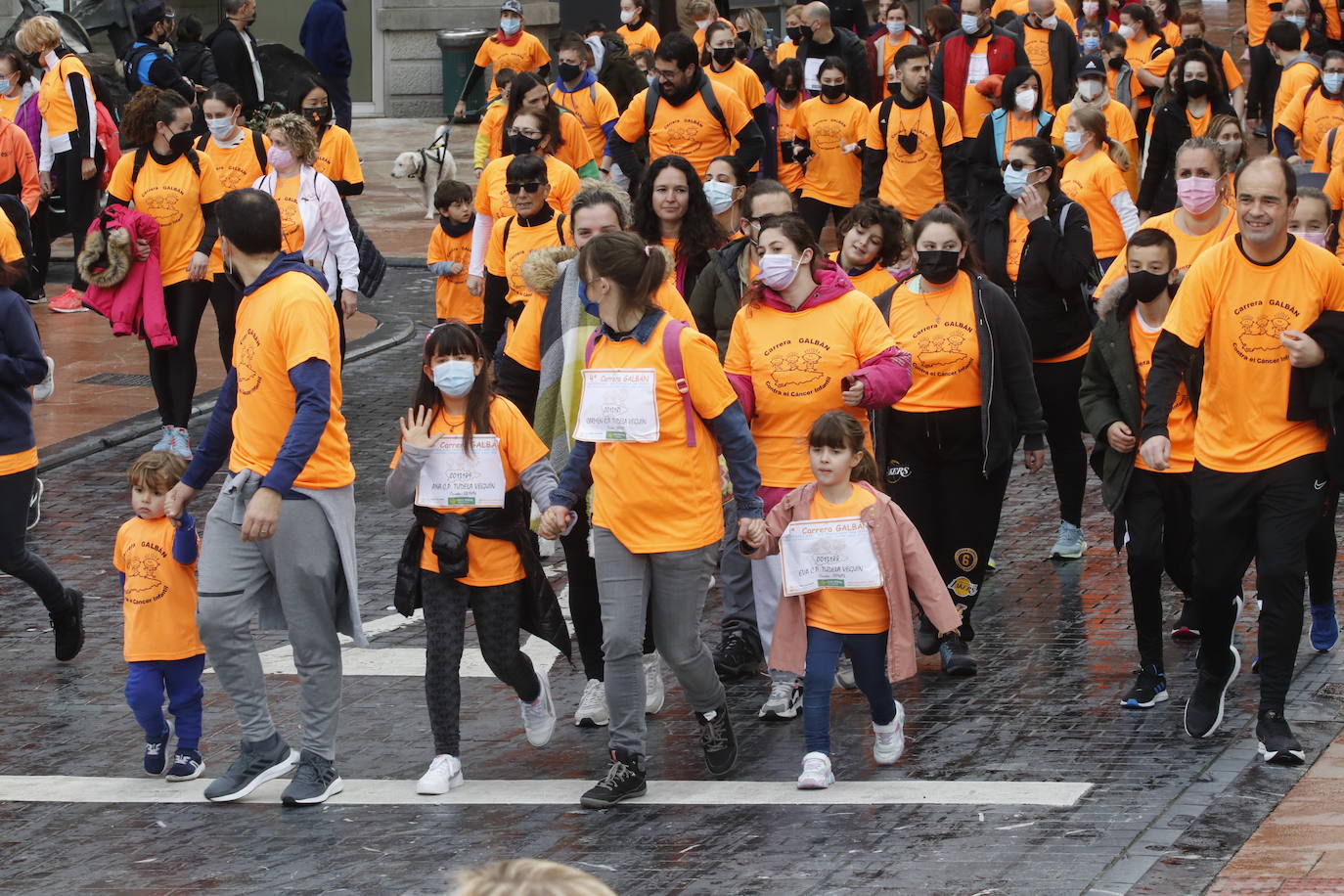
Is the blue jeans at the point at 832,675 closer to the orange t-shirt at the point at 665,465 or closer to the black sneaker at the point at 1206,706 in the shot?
the orange t-shirt at the point at 665,465

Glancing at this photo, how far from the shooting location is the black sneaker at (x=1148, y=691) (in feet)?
25.3

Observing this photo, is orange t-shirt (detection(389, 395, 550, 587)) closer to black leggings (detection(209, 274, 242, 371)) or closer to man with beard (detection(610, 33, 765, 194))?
black leggings (detection(209, 274, 242, 371))

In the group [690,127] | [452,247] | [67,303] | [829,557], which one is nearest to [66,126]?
[67,303]

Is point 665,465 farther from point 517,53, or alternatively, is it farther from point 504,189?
point 517,53

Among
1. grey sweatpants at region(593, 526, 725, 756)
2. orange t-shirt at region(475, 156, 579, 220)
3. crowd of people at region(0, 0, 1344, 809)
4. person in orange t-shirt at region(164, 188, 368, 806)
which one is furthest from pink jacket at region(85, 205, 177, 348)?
grey sweatpants at region(593, 526, 725, 756)

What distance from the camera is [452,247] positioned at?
12.9 meters

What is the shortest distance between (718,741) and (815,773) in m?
0.39

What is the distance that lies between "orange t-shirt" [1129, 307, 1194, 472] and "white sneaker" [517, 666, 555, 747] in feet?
7.87

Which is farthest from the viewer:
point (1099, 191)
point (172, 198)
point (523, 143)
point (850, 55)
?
point (850, 55)

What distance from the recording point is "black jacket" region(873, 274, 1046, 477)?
321 inches

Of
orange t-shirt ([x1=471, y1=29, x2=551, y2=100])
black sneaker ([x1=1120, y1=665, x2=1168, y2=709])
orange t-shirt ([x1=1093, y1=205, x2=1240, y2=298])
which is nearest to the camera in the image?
black sneaker ([x1=1120, y1=665, x2=1168, y2=709])

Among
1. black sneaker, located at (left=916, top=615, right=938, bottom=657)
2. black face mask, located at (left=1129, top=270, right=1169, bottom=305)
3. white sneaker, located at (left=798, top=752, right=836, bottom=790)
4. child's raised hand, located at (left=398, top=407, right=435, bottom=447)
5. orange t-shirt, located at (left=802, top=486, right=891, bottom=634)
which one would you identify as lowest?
white sneaker, located at (left=798, top=752, right=836, bottom=790)

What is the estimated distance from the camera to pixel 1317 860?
19.9ft

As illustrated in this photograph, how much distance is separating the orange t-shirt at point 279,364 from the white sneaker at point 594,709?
1.41 meters
